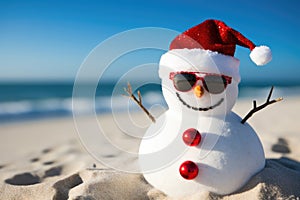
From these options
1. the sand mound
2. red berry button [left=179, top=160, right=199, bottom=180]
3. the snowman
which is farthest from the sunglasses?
the sand mound

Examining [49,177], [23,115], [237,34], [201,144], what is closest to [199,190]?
[201,144]

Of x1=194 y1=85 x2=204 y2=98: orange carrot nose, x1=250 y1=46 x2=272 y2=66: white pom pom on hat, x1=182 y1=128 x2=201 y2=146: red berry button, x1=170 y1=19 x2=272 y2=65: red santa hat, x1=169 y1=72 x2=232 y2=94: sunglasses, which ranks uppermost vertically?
x1=170 y1=19 x2=272 y2=65: red santa hat

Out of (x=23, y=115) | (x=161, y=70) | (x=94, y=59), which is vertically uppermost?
(x=23, y=115)

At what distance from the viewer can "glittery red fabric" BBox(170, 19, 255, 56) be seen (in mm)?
1949

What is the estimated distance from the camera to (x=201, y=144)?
76.0 inches

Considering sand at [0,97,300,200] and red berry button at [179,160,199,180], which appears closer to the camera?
red berry button at [179,160,199,180]

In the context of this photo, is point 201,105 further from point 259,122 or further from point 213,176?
point 259,122

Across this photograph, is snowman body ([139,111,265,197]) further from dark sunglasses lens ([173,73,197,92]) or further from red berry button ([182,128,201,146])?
dark sunglasses lens ([173,73,197,92])

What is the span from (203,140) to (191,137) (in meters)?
0.09

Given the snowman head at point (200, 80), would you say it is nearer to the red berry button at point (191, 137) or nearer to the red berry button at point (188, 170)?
the red berry button at point (191, 137)

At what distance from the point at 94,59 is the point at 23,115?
7.75 metres

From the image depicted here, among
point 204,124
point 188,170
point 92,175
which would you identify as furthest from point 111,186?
point 204,124

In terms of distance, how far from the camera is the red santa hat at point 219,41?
1.93 m

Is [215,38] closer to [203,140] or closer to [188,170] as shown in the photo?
[203,140]
